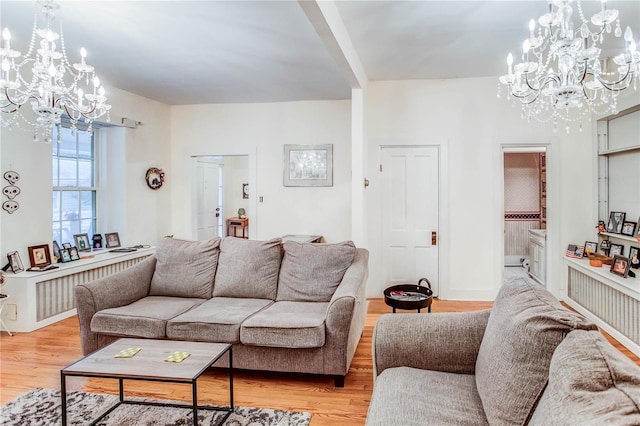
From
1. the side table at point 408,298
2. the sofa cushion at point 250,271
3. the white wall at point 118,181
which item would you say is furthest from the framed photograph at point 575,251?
the white wall at point 118,181

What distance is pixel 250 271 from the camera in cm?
343

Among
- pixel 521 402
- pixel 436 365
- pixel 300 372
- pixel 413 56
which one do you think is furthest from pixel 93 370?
pixel 413 56

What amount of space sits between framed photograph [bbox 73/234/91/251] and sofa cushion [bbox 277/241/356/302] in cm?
287

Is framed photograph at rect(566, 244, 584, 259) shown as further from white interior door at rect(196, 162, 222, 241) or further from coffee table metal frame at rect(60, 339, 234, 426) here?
white interior door at rect(196, 162, 222, 241)

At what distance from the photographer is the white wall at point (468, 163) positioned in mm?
4746

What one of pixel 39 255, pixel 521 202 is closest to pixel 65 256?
pixel 39 255

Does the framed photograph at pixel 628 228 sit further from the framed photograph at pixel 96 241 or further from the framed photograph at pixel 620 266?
the framed photograph at pixel 96 241

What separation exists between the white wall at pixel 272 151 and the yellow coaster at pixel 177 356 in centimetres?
376

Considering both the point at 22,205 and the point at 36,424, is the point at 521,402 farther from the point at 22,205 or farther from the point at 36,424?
the point at 22,205

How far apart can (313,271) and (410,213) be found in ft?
7.01

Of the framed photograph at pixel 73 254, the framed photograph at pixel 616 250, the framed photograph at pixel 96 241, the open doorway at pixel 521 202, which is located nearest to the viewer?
the framed photograph at pixel 616 250

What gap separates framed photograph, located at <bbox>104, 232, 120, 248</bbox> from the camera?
5.24 m

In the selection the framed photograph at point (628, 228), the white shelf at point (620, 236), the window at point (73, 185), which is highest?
the window at point (73, 185)

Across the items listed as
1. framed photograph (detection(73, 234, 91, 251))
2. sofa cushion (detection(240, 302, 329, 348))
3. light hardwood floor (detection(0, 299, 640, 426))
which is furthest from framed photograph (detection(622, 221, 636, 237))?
framed photograph (detection(73, 234, 91, 251))
